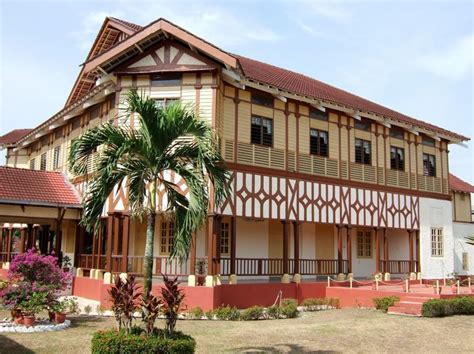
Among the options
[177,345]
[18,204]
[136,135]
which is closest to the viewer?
[177,345]

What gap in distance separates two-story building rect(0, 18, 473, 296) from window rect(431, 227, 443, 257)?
0.06 metres

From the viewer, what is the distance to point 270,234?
22.1 metres

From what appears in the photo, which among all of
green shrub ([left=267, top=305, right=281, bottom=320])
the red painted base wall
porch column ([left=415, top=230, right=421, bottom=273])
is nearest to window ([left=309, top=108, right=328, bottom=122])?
the red painted base wall

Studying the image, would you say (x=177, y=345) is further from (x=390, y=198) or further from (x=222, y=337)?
(x=390, y=198)

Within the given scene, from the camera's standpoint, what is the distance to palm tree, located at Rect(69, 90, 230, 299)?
34.5 ft

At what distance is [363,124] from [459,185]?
12.7m

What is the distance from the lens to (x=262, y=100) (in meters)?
20.2

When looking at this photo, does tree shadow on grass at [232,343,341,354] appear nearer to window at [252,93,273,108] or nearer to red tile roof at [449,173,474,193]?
window at [252,93,273,108]

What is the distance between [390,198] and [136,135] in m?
16.4

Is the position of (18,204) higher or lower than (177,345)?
higher

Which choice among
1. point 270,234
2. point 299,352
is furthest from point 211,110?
point 299,352

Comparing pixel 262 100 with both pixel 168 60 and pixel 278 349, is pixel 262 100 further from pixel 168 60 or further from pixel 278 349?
pixel 278 349

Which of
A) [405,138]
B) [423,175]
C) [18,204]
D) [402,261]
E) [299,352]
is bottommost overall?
[299,352]

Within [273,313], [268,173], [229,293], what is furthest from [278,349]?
[268,173]
